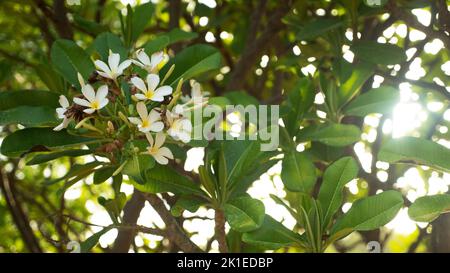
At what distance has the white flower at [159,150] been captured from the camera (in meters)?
1.36

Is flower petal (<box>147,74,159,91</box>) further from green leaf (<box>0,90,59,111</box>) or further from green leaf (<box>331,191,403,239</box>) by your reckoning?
green leaf (<box>331,191,403,239</box>)

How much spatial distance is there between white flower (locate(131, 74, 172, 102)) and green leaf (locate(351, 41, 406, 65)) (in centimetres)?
58

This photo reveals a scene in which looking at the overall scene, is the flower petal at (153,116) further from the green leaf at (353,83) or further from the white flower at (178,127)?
the green leaf at (353,83)

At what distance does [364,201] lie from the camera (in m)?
1.44

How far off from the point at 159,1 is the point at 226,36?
323mm

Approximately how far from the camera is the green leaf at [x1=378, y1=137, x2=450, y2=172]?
138cm

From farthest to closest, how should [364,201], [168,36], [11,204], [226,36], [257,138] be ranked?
[226,36] → [11,204] → [168,36] → [257,138] → [364,201]

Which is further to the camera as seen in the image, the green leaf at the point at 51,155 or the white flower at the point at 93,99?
the green leaf at the point at 51,155

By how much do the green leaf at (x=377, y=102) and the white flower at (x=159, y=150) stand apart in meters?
0.53

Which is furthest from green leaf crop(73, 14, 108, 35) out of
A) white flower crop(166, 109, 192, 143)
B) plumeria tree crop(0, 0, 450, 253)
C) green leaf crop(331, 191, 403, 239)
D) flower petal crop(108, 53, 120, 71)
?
green leaf crop(331, 191, 403, 239)

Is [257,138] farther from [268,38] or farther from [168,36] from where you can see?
[268,38]

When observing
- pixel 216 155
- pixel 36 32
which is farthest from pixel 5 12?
pixel 216 155

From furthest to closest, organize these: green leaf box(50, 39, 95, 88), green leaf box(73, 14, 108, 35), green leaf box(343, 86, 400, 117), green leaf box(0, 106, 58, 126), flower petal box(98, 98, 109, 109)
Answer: green leaf box(73, 14, 108, 35) < green leaf box(343, 86, 400, 117) < green leaf box(50, 39, 95, 88) < green leaf box(0, 106, 58, 126) < flower petal box(98, 98, 109, 109)

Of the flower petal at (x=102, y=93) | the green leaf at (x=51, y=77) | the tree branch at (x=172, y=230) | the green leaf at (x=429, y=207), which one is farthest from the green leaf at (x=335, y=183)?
the green leaf at (x=51, y=77)
